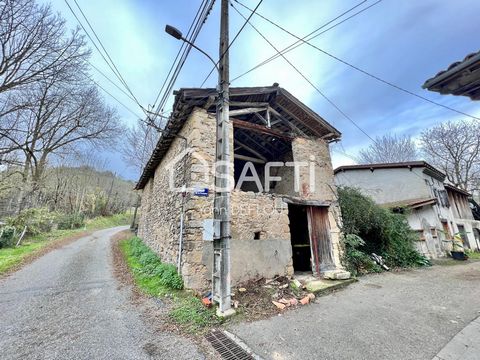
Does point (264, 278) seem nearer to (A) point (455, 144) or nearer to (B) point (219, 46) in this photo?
(B) point (219, 46)

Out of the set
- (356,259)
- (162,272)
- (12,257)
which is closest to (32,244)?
(12,257)

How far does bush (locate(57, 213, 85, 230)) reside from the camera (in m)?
19.3

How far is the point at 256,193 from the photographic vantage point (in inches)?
233

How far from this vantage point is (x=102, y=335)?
10.9 feet

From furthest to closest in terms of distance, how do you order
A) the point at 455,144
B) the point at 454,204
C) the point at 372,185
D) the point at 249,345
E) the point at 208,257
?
the point at 455,144
the point at 454,204
the point at 372,185
the point at 208,257
the point at 249,345

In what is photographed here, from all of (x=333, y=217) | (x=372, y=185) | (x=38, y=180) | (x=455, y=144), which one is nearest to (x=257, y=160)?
(x=333, y=217)

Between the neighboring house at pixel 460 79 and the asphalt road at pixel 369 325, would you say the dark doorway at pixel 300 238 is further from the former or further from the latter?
the neighboring house at pixel 460 79

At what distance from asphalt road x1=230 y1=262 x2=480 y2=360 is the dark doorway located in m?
2.43

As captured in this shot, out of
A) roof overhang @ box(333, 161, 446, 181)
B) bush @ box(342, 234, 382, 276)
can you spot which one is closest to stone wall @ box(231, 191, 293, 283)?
bush @ box(342, 234, 382, 276)

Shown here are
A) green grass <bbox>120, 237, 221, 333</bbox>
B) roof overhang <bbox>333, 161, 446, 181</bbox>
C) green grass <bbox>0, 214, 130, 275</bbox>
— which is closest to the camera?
green grass <bbox>120, 237, 221, 333</bbox>

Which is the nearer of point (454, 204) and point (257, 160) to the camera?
point (257, 160)

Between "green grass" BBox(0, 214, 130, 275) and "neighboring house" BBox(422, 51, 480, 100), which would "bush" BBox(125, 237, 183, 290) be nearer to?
"green grass" BBox(0, 214, 130, 275)

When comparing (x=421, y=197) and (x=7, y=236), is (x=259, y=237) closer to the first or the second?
(x=421, y=197)

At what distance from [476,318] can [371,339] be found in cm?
243
